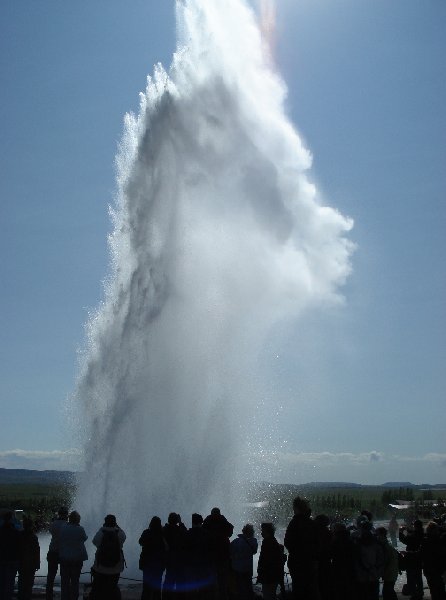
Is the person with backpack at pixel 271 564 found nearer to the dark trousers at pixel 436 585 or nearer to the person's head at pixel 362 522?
the person's head at pixel 362 522

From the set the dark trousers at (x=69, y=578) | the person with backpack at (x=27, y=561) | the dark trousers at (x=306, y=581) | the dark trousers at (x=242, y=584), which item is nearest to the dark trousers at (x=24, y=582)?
the person with backpack at (x=27, y=561)

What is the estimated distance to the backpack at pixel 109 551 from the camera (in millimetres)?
11633

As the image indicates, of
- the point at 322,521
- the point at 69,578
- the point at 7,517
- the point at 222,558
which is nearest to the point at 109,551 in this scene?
the point at 69,578

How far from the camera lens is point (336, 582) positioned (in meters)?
11.8

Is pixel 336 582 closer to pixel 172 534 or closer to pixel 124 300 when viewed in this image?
pixel 172 534

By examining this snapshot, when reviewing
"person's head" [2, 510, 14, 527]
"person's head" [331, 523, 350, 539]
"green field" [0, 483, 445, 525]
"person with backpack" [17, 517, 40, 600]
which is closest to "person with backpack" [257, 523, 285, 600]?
"person's head" [331, 523, 350, 539]

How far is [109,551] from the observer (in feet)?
38.2

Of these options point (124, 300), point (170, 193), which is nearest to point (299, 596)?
point (124, 300)

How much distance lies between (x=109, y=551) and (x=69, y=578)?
1.59 metres

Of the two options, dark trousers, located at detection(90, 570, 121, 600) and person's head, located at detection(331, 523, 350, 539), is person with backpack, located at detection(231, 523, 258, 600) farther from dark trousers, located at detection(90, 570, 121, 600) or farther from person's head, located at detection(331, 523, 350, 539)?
dark trousers, located at detection(90, 570, 121, 600)

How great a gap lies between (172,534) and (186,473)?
1164 centimetres

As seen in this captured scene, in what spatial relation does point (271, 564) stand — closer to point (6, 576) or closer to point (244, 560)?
point (244, 560)

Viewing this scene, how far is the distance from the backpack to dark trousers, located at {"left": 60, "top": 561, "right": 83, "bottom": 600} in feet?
3.88

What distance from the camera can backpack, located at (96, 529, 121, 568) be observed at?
11633 millimetres
